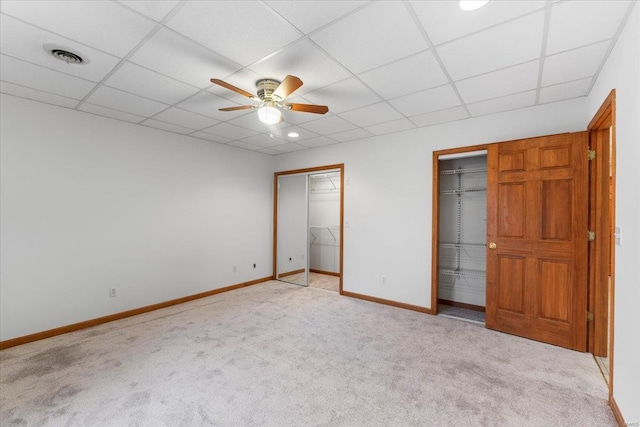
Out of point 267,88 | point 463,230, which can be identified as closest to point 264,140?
point 267,88

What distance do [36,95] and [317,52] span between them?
3.14 meters

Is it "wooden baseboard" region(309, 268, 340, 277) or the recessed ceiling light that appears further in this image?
"wooden baseboard" region(309, 268, 340, 277)

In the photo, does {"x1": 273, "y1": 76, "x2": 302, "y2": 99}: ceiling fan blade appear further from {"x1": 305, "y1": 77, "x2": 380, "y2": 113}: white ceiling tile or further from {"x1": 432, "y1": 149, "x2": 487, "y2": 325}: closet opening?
{"x1": 432, "y1": 149, "x2": 487, "y2": 325}: closet opening

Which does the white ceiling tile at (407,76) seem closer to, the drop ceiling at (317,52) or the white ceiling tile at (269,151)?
the drop ceiling at (317,52)

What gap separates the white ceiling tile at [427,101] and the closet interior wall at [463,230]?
46.3 inches

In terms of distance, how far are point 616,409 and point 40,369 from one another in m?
4.64

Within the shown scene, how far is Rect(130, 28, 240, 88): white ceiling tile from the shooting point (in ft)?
6.71

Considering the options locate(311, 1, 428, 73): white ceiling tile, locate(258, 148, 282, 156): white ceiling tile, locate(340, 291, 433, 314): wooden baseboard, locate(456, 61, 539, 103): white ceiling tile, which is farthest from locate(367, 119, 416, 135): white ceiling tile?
locate(340, 291, 433, 314): wooden baseboard

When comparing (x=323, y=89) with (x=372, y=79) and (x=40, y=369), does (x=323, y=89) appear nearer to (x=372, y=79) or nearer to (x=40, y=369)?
(x=372, y=79)

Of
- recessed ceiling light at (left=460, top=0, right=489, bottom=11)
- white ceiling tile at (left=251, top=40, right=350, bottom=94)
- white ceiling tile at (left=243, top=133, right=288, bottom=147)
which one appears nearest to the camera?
recessed ceiling light at (left=460, top=0, right=489, bottom=11)

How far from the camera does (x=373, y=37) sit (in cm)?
198

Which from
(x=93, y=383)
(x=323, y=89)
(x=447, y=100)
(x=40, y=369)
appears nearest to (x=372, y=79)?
(x=323, y=89)

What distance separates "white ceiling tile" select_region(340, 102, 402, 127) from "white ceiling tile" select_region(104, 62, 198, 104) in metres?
1.84

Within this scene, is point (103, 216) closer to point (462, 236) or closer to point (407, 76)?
point (407, 76)
